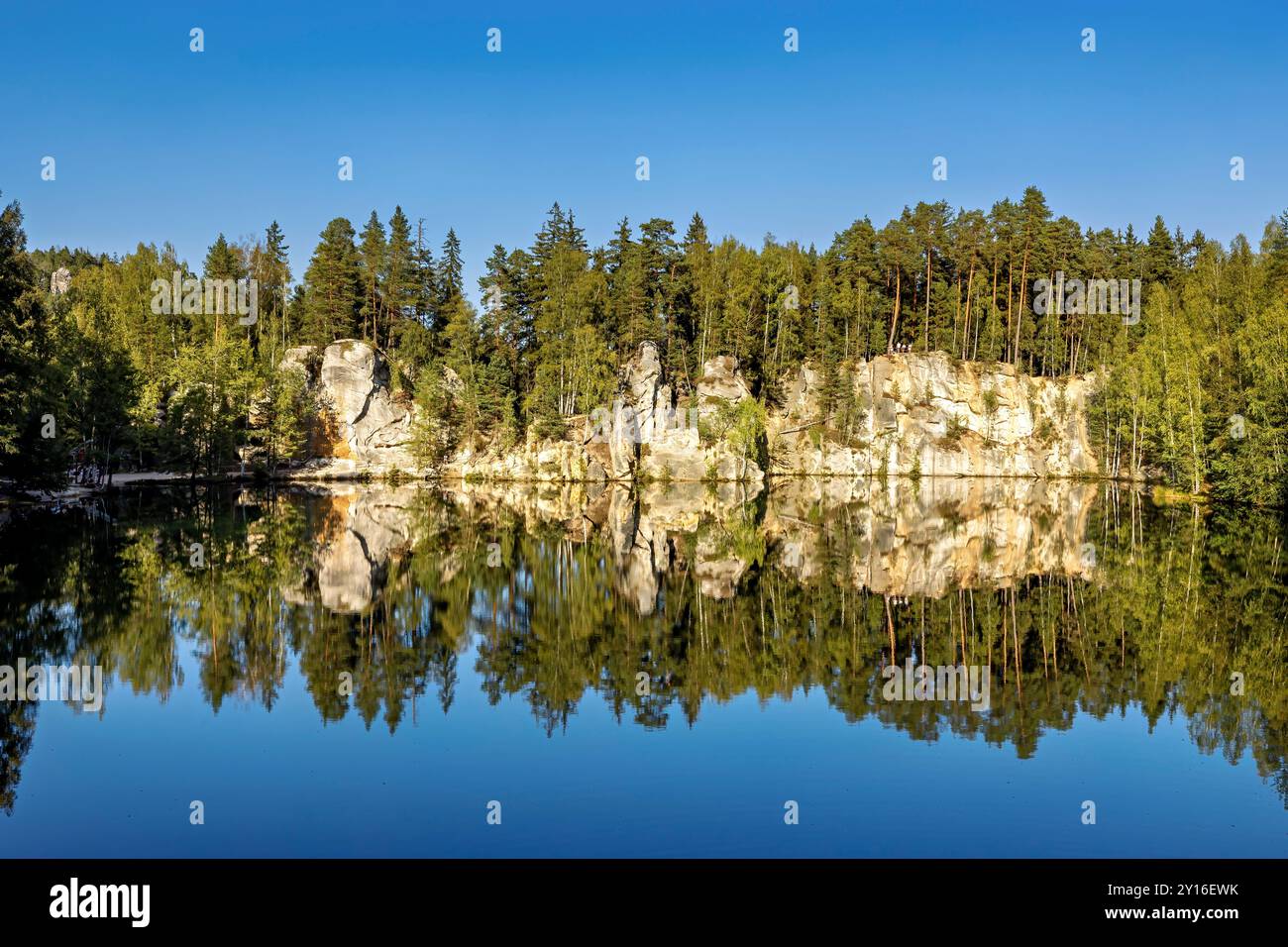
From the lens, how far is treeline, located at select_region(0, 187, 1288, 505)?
80625 mm

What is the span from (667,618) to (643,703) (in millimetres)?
6991

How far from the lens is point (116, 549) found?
32.9m

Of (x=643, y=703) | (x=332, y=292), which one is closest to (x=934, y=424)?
(x=332, y=292)

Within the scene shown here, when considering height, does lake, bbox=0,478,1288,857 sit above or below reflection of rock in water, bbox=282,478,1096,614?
below

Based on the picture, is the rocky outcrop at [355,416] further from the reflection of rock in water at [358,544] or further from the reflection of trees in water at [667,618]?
the reflection of trees in water at [667,618]

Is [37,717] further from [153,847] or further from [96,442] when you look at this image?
[96,442]

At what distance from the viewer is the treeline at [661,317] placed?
8062cm

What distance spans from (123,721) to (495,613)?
10.1 metres

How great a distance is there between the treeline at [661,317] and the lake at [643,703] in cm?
5201

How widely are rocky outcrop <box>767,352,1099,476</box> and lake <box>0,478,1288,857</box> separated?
61.9 m

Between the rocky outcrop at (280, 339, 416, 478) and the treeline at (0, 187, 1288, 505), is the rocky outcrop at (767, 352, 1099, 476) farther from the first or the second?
the rocky outcrop at (280, 339, 416, 478)

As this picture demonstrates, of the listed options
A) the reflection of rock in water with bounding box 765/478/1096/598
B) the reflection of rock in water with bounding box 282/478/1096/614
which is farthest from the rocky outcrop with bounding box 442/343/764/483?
the reflection of rock in water with bounding box 765/478/1096/598

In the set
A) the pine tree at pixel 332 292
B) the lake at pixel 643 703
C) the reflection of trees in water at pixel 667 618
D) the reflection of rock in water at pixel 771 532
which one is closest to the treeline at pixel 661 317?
the pine tree at pixel 332 292
